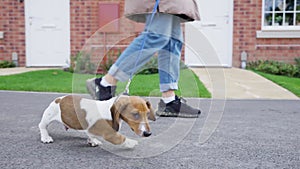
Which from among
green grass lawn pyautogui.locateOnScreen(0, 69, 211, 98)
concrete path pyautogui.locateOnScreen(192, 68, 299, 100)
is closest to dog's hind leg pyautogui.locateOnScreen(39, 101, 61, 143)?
green grass lawn pyautogui.locateOnScreen(0, 69, 211, 98)

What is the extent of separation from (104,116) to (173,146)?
0.41m

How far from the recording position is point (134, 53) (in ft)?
6.74

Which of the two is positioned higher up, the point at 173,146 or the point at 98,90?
the point at 98,90

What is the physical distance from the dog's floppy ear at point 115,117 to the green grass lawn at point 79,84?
299mm

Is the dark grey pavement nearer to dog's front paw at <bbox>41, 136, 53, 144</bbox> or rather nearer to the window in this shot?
dog's front paw at <bbox>41, 136, 53, 144</bbox>

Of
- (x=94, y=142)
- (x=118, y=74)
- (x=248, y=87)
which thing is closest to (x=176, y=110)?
(x=118, y=74)

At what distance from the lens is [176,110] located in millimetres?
2604

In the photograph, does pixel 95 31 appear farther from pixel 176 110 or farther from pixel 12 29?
pixel 176 110

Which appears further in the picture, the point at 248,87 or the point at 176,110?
the point at 248,87

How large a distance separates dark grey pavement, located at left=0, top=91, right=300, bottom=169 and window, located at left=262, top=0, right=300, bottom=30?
4947 millimetres

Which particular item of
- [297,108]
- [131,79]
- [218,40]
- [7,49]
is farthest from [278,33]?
[131,79]

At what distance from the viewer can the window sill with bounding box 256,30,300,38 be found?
23.2ft

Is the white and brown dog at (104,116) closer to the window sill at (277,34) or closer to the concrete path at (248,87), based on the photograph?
the concrete path at (248,87)

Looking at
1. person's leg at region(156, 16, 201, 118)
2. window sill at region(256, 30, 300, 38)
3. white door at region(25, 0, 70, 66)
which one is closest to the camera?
person's leg at region(156, 16, 201, 118)
